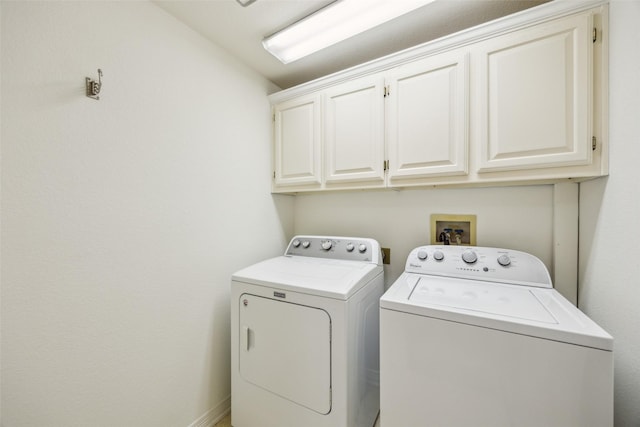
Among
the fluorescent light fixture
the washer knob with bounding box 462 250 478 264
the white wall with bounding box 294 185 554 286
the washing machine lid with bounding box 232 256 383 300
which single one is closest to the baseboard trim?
the washing machine lid with bounding box 232 256 383 300

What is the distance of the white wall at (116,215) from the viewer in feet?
3.03

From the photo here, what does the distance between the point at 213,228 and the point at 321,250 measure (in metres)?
0.78

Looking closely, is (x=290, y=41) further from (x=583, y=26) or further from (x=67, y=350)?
(x=67, y=350)

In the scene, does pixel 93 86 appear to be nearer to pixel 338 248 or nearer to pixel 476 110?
pixel 338 248

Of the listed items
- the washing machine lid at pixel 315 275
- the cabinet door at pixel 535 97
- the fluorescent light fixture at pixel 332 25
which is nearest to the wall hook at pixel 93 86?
the fluorescent light fixture at pixel 332 25

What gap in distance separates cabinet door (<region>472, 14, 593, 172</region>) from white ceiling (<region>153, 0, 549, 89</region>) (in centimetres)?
26

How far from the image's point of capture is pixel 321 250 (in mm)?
1908

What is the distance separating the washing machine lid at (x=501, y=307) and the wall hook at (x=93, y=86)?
5.05 ft

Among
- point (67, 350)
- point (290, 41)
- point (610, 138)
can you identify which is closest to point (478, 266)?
point (610, 138)

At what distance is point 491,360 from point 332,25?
5.72 ft

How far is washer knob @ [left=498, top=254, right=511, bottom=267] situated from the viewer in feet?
4.35

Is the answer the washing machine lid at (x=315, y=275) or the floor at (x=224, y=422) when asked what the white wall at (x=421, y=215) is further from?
the floor at (x=224, y=422)

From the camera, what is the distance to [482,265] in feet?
4.50

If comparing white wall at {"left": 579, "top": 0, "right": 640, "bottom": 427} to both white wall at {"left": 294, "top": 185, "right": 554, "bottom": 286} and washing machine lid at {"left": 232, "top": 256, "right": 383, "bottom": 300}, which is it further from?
washing machine lid at {"left": 232, "top": 256, "right": 383, "bottom": 300}
